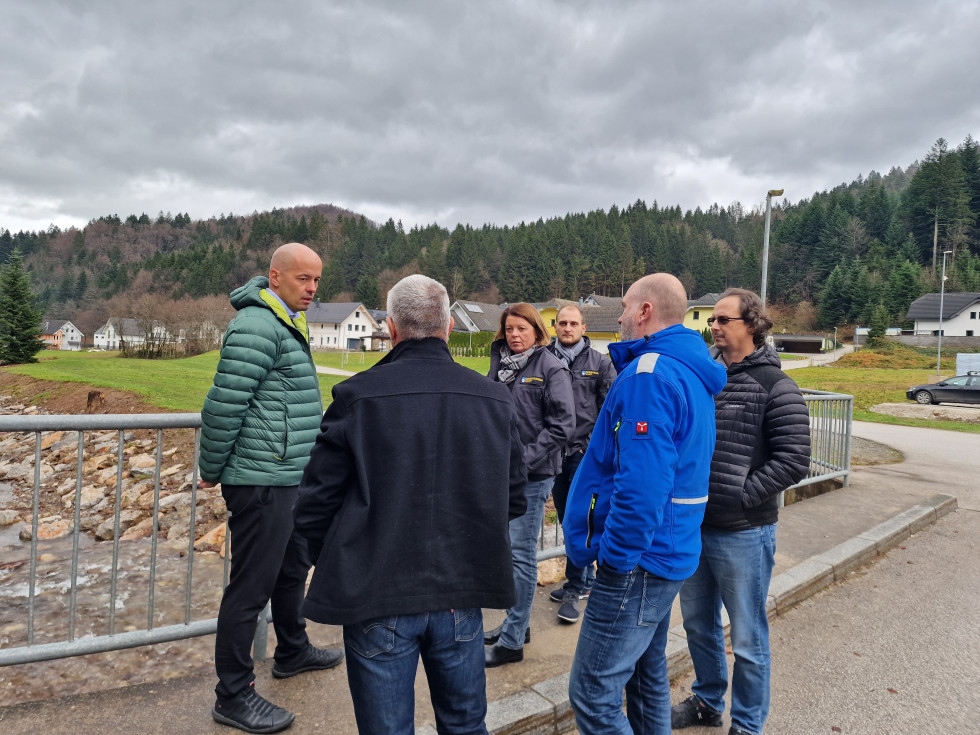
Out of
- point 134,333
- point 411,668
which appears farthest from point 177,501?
point 134,333

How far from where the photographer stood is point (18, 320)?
1495 inches

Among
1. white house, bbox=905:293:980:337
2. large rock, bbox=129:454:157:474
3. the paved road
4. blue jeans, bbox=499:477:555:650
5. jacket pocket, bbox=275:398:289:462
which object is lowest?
large rock, bbox=129:454:157:474

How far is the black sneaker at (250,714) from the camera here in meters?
2.73

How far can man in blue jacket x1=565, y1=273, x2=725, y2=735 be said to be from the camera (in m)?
2.18

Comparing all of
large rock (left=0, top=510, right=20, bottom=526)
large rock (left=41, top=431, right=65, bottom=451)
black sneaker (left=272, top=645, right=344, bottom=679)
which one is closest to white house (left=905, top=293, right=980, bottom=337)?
large rock (left=41, top=431, right=65, bottom=451)

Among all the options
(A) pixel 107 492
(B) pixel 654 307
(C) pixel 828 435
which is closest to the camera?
(B) pixel 654 307

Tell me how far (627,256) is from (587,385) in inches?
3930

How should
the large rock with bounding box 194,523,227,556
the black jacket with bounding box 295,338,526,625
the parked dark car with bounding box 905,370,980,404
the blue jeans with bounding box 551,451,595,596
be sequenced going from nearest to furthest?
the black jacket with bounding box 295,338,526,625 → the blue jeans with bounding box 551,451,595,596 → the large rock with bounding box 194,523,227,556 → the parked dark car with bounding box 905,370,980,404

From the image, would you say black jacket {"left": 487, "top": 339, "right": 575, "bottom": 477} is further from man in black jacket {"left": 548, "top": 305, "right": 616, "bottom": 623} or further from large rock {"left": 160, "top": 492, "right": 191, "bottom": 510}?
large rock {"left": 160, "top": 492, "right": 191, "bottom": 510}

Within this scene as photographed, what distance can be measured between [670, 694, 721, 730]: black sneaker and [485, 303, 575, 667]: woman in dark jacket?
2.96 ft

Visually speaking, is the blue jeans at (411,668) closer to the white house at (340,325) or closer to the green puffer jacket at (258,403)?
the green puffer jacket at (258,403)

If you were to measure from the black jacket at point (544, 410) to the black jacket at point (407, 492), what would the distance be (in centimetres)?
173

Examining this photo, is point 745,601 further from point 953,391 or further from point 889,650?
point 953,391

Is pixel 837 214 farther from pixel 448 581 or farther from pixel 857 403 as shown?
pixel 448 581
